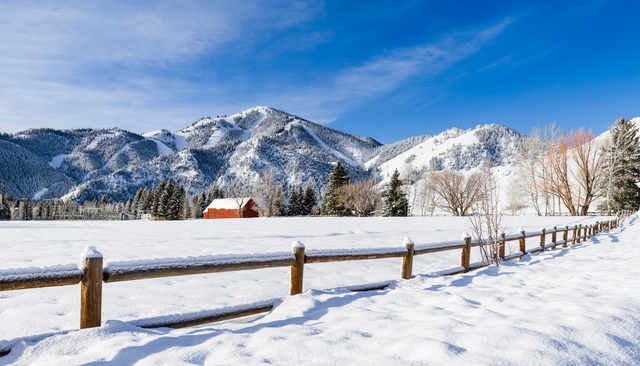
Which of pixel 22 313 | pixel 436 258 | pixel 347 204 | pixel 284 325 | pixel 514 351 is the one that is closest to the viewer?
pixel 514 351

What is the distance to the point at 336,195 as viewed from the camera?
57.0 m

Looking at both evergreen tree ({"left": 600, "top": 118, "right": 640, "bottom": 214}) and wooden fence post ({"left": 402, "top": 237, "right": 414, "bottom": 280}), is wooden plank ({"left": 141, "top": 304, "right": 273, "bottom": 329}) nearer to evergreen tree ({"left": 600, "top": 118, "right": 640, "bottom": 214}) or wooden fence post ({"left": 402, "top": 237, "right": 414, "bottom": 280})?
wooden fence post ({"left": 402, "top": 237, "right": 414, "bottom": 280})

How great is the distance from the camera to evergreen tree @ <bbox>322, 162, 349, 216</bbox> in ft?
188

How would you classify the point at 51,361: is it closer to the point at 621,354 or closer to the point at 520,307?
the point at 621,354

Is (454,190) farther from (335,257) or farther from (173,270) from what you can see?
(173,270)

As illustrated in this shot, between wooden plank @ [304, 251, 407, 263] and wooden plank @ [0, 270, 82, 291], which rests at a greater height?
wooden plank @ [0, 270, 82, 291]

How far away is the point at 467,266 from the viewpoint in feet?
28.6

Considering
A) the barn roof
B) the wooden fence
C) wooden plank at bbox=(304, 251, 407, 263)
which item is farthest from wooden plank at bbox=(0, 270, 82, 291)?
the barn roof

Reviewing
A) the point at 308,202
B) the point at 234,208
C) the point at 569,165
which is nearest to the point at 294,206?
the point at 308,202

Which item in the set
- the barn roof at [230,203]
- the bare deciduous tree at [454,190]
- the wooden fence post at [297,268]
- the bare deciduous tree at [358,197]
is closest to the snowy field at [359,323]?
the wooden fence post at [297,268]

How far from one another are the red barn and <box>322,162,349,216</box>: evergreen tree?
50.4ft

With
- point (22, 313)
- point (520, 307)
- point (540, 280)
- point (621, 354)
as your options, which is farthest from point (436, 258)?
point (22, 313)

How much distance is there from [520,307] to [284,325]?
3276mm

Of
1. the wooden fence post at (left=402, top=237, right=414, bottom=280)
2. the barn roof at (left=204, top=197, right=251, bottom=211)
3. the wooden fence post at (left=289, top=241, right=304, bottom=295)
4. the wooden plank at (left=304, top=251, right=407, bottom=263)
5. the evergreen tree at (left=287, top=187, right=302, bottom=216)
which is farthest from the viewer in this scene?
the evergreen tree at (left=287, top=187, right=302, bottom=216)
